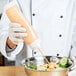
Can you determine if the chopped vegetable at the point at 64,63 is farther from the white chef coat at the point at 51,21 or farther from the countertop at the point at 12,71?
the white chef coat at the point at 51,21

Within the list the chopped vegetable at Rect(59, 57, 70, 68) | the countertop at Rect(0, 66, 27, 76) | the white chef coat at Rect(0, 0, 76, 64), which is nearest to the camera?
the chopped vegetable at Rect(59, 57, 70, 68)

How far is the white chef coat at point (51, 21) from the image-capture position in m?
1.28

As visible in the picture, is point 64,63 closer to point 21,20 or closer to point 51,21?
point 21,20

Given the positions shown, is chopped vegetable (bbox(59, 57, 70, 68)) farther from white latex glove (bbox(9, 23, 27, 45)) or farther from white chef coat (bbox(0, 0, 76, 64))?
white chef coat (bbox(0, 0, 76, 64))

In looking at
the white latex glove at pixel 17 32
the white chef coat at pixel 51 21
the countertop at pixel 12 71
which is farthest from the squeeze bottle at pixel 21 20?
the white chef coat at pixel 51 21

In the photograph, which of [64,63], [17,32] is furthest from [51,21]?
[64,63]

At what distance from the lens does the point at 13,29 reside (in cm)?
103

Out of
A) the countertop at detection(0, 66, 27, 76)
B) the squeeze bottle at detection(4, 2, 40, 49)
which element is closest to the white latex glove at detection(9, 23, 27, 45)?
Answer: the squeeze bottle at detection(4, 2, 40, 49)

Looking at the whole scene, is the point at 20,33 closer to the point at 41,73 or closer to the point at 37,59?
the point at 37,59

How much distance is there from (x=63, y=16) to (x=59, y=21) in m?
0.04

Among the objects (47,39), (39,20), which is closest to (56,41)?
(47,39)

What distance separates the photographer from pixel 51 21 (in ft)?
4.22

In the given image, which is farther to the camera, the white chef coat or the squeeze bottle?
the white chef coat

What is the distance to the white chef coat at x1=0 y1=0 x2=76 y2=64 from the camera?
1.28 meters
